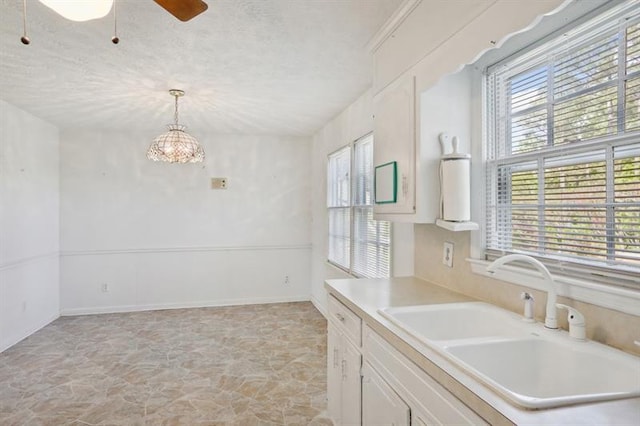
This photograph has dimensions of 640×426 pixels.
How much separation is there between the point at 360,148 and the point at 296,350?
6.93ft

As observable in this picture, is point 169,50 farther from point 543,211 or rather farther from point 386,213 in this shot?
point 543,211

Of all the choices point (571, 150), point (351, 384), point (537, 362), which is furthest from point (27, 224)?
point (571, 150)

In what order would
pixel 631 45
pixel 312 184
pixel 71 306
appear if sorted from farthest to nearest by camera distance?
pixel 312 184
pixel 71 306
pixel 631 45

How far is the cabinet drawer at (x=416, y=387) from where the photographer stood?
1.04 m

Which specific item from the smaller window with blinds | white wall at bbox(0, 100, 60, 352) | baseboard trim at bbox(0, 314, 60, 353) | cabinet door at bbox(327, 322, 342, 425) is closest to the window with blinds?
cabinet door at bbox(327, 322, 342, 425)

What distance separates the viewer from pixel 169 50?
249cm

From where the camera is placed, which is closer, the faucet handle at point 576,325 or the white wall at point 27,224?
the faucet handle at point 576,325

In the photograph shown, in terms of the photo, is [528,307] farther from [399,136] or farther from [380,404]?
[399,136]

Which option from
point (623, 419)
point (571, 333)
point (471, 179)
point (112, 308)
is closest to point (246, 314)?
point (112, 308)

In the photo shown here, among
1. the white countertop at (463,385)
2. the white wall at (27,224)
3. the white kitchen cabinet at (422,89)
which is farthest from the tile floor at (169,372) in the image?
the white kitchen cabinet at (422,89)

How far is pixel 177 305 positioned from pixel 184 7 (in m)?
4.48

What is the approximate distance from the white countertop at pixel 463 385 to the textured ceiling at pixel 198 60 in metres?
1.57

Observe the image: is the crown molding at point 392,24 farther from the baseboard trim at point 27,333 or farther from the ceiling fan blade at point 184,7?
the baseboard trim at point 27,333

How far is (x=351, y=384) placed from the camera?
193cm
